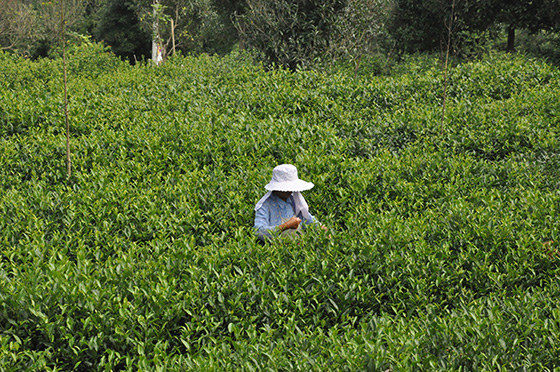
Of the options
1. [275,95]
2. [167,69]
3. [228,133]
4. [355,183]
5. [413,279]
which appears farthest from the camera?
[167,69]

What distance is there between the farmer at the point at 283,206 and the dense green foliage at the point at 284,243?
0.75ft

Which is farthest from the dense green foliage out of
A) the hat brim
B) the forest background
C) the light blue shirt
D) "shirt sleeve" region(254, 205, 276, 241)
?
the forest background

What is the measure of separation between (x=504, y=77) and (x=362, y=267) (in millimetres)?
8000

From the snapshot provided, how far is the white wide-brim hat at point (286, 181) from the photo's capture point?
519cm

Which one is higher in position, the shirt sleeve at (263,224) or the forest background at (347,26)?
the forest background at (347,26)

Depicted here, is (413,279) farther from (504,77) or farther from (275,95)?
(504,77)

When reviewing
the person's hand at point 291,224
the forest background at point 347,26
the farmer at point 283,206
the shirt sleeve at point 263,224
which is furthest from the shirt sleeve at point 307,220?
the forest background at point 347,26

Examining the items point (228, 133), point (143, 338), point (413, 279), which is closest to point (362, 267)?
point (413, 279)

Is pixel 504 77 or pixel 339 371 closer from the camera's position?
pixel 339 371

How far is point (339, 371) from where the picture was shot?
123 inches

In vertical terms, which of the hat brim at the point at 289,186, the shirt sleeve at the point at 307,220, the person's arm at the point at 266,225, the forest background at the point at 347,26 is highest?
the forest background at the point at 347,26

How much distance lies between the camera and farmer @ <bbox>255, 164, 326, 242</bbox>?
200 inches

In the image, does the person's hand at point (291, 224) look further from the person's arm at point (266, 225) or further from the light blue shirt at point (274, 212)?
the light blue shirt at point (274, 212)

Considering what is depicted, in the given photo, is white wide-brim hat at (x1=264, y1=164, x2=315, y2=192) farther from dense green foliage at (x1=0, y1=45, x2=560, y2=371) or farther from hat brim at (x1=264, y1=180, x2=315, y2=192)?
dense green foliage at (x1=0, y1=45, x2=560, y2=371)
